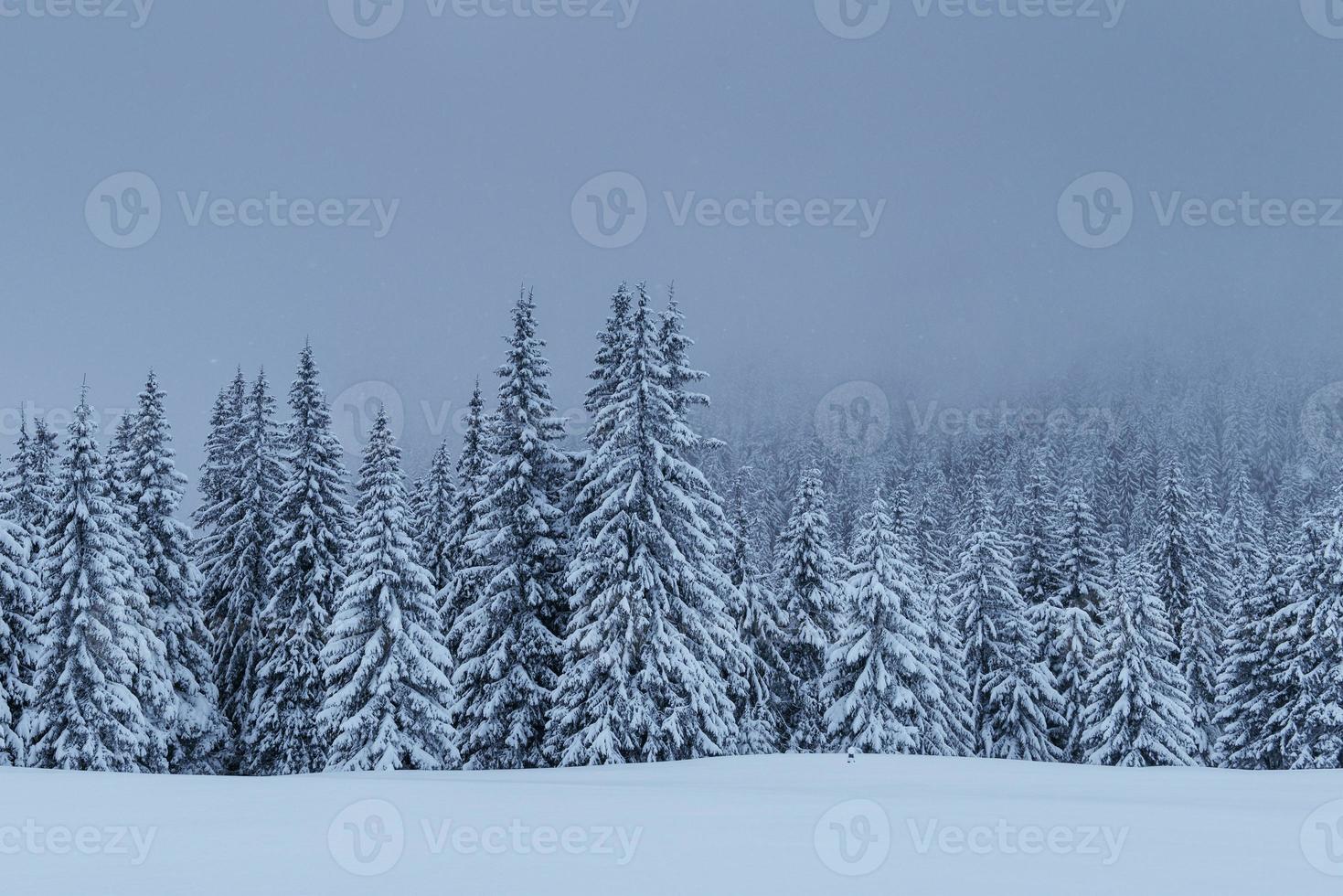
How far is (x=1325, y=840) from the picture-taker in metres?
7.40

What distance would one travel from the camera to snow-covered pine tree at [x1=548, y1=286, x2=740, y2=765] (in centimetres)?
2162

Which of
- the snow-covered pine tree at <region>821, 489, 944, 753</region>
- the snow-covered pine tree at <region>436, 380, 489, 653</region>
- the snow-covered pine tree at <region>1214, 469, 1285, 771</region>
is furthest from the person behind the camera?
the snow-covered pine tree at <region>1214, 469, 1285, 771</region>

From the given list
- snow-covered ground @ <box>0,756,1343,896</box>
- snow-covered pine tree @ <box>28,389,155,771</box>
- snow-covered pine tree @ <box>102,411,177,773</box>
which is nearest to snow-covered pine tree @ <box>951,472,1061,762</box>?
snow-covered ground @ <box>0,756,1343,896</box>

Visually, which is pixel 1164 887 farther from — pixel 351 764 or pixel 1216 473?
pixel 1216 473

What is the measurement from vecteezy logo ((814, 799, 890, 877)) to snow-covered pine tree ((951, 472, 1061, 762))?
25444mm

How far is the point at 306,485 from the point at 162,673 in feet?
22.4

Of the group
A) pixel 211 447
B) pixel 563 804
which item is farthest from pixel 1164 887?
pixel 211 447

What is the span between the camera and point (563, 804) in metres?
8.84

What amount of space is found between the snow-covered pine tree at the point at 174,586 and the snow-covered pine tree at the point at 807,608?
64.3 feet
